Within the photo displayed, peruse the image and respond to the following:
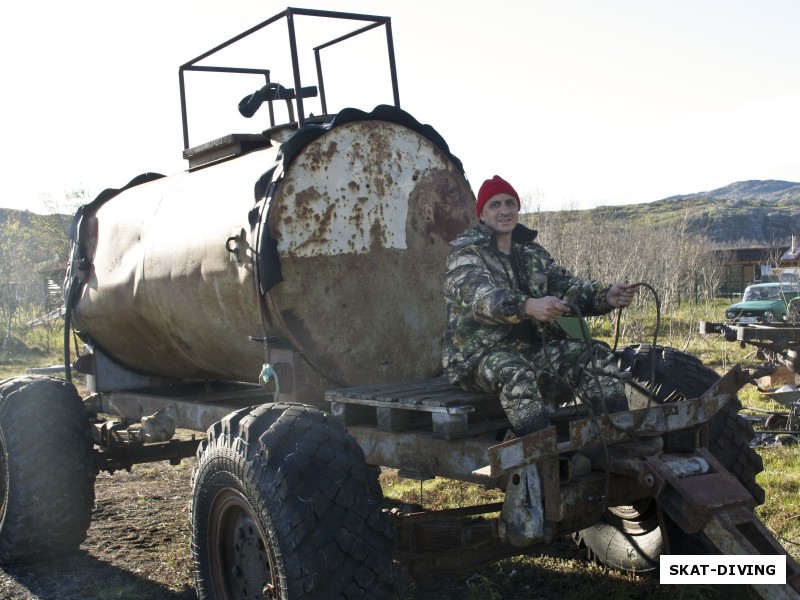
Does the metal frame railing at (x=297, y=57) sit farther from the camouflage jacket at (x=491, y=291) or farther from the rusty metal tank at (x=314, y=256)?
the camouflage jacket at (x=491, y=291)

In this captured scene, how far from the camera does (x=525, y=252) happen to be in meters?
4.70

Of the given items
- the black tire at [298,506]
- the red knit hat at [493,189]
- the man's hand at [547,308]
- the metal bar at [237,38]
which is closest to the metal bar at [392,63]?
the metal bar at [237,38]

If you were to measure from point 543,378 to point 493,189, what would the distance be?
0.99 meters

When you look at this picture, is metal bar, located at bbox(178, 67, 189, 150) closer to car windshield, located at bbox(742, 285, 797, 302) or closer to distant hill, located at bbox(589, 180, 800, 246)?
car windshield, located at bbox(742, 285, 797, 302)

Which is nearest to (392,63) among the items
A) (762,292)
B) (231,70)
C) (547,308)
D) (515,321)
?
(231,70)

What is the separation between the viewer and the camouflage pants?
3932mm

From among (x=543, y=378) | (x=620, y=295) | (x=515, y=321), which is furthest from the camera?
(x=543, y=378)

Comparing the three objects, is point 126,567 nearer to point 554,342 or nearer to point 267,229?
point 267,229

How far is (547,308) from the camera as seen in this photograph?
12.4ft

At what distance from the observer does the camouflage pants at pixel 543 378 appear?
3932 mm

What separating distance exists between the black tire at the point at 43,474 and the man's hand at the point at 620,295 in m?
3.67

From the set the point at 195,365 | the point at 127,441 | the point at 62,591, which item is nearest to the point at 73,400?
the point at 127,441

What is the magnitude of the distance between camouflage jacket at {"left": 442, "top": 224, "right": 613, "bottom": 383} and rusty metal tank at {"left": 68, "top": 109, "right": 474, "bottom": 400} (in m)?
0.77

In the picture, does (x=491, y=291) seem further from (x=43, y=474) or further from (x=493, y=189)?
(x=43, y=474)
